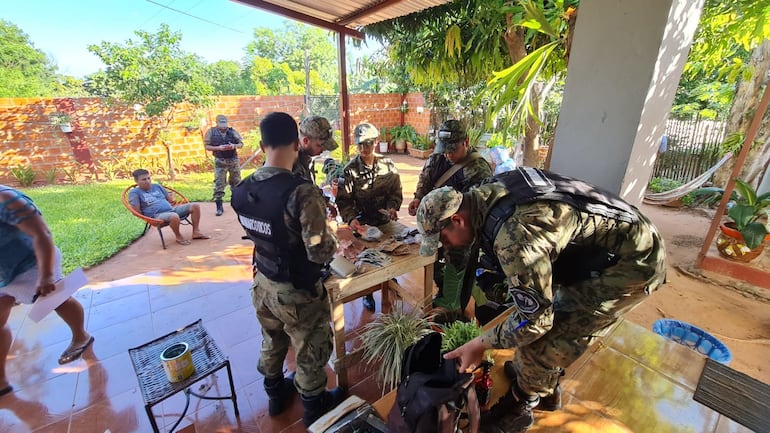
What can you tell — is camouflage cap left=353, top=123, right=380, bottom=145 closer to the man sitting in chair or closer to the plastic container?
the plastic container

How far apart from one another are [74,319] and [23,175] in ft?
26.8

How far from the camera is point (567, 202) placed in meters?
1.54

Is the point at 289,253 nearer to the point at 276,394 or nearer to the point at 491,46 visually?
the point at 276,394

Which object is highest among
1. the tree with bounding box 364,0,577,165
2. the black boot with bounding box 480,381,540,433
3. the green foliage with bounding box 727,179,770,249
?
the tree with bounding box 364,0,577,165

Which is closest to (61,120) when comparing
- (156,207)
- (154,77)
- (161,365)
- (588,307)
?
(154,77)

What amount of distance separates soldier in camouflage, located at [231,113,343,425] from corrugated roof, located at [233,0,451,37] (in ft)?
A: 9.80

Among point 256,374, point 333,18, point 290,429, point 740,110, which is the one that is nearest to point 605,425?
point 290,429

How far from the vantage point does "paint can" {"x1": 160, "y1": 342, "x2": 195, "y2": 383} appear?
6.53ft

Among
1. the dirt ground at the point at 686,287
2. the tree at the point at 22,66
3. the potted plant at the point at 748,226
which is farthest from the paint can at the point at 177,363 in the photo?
the tree at the point at 22,66

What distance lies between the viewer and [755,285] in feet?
14.0

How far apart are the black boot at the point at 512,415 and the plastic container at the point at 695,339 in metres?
1.67

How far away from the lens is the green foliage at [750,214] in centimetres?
423

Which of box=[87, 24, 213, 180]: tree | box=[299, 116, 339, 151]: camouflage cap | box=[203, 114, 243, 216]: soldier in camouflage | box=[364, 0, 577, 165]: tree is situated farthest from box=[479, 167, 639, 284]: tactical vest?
box=[87, 24, 213, 180]: tree

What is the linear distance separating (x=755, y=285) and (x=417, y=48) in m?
5.38
